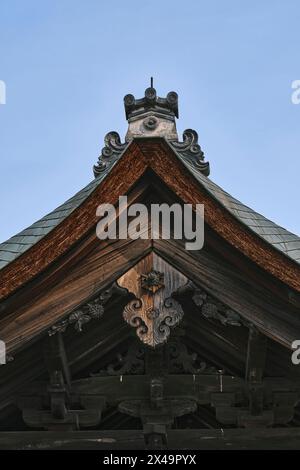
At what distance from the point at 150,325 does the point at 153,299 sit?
18cm

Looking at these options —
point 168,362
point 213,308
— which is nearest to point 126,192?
point 213,308

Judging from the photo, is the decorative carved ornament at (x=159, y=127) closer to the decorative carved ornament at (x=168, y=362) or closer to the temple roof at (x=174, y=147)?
the temple roof at (x=174, y=147)

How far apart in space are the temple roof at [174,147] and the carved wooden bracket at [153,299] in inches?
45.4

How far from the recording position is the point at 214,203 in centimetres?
643

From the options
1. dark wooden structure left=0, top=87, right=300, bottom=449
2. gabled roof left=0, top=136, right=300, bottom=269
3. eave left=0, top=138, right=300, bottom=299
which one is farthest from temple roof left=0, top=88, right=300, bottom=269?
dark wooden structure left=0, top=87, right=300, bottom=449

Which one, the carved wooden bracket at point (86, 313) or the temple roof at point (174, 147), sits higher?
the temple roof at point (174, 147)

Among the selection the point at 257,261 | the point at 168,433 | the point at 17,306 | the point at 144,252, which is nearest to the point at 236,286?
the point at 257,261

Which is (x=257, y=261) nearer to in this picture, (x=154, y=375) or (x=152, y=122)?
(x=154, y=375)

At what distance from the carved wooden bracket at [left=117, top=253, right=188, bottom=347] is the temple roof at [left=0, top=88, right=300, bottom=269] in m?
1.15

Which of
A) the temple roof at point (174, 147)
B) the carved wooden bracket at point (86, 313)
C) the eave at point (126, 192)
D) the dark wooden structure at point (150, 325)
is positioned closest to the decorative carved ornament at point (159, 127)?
the temple roof at point (174, 147)

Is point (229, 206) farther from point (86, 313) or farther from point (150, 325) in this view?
point (86, 313)

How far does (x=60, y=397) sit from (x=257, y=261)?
1.57 m

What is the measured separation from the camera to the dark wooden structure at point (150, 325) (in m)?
6.28

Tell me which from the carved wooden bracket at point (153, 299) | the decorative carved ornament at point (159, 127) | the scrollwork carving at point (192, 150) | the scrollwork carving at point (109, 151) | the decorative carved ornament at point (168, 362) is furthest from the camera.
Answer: the scrollwork carving at point (109, 151)
